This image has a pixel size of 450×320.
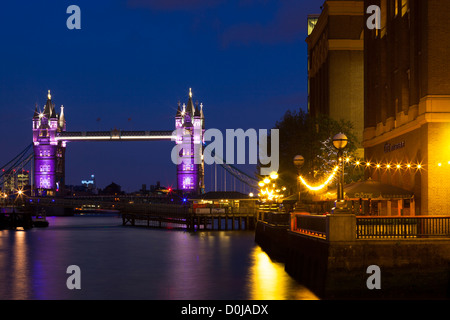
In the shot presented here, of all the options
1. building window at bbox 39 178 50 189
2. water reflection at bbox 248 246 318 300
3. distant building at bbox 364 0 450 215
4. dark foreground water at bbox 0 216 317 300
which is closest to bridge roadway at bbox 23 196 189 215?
building window at bbox 39 178 50 189

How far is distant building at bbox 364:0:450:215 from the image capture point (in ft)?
109

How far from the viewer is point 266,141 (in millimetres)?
65812

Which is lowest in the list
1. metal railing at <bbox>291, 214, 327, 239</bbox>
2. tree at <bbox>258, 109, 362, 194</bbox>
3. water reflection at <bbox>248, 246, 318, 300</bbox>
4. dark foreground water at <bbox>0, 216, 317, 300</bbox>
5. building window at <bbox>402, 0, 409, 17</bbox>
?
dark foreground water at <bbox>0, 216, 317, 300</bbox>

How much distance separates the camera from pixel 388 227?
26906mm

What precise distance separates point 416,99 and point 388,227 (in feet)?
36.2

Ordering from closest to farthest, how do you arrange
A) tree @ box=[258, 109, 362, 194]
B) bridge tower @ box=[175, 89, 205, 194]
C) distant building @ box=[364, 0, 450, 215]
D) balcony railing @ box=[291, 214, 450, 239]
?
balcony railing @ box=[291, 214, 450, 239] < distant building @ box=[364, 0, 450, 215] < tree @ box=[258, 109, 362, 194] < bridge tower @ box=[175, 89, 205, 194]

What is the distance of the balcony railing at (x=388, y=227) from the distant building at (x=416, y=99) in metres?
6.22

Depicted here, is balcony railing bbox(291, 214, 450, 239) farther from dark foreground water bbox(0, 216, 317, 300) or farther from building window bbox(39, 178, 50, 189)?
building window bbox(39, 178, 50, 189)

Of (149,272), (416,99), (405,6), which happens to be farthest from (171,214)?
(416,99)

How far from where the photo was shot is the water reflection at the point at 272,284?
94.4 feet

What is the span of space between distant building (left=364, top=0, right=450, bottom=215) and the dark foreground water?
851 centimetres

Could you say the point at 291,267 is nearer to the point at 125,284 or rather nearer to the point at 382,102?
the point at 125,284

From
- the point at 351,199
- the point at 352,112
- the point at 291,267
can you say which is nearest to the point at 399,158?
the point at 351,199

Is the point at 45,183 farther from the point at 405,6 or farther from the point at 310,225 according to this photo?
the point at 310,225
